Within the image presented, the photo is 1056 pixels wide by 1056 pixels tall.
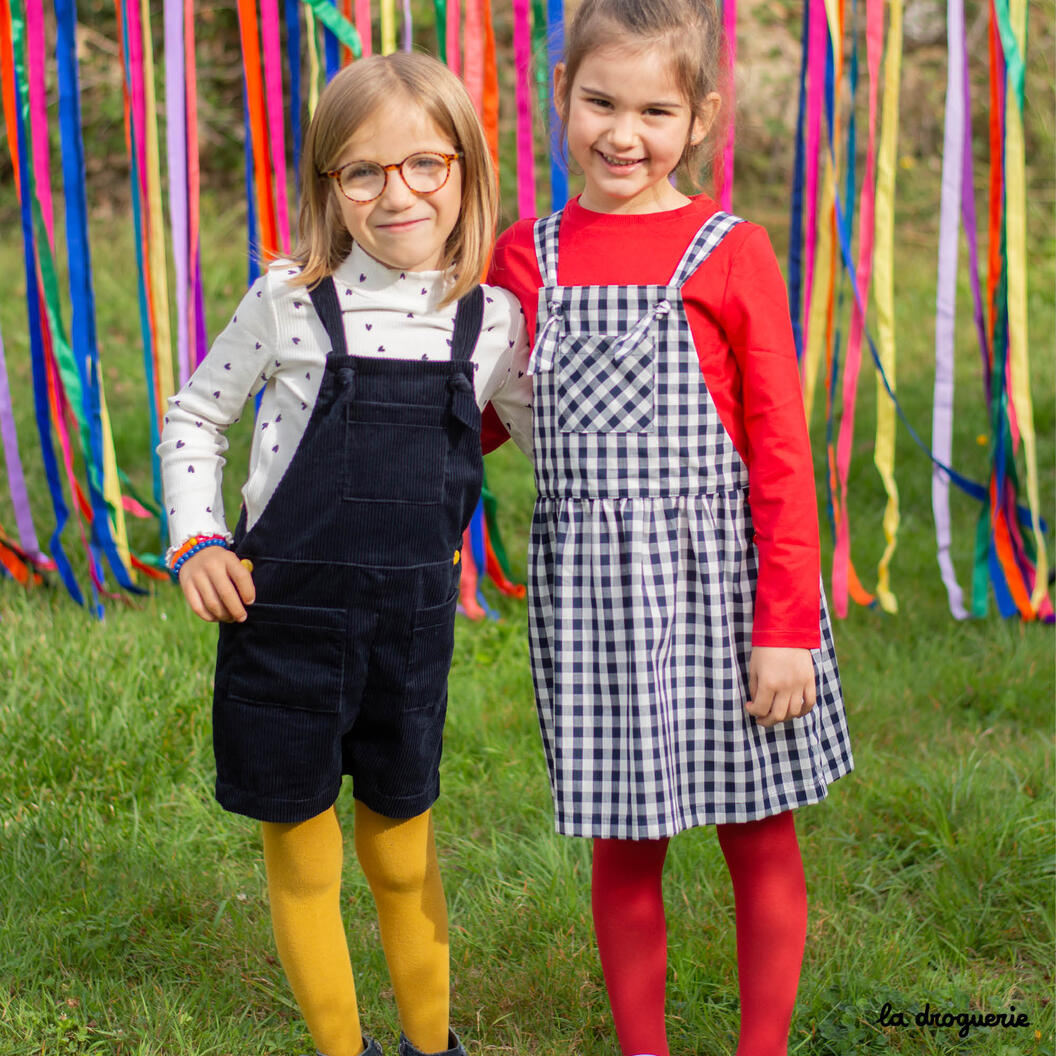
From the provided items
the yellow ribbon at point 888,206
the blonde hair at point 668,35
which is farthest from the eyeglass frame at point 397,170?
the yellow ribbon at point 888,206

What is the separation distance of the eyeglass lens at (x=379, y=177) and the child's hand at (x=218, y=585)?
1.62 ft

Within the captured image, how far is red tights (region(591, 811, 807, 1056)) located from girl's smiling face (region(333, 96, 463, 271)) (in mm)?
898

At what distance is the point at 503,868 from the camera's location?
2398mm

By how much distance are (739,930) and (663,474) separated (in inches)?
27.0

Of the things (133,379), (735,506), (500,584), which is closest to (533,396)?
(735,506)

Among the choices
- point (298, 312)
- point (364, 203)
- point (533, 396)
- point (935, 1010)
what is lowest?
point (935, 1010)

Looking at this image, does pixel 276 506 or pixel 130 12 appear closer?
pixel 276 506

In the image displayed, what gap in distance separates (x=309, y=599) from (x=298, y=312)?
371mm

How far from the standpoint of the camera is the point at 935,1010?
1995 millimetres

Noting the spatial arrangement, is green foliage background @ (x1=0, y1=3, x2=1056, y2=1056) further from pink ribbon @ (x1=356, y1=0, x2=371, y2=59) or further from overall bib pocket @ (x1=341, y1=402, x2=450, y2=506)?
pink ribbon @ (x1=356, y1=0, x2=371, y2=59)

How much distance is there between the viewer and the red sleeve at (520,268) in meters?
1.72

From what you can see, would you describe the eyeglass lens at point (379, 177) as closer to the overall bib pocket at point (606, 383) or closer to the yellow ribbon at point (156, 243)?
the overall bib pocket at point (606, 383)

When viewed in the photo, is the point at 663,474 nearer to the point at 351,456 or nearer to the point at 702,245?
the point at 702,245

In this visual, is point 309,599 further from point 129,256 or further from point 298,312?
point 129,256
